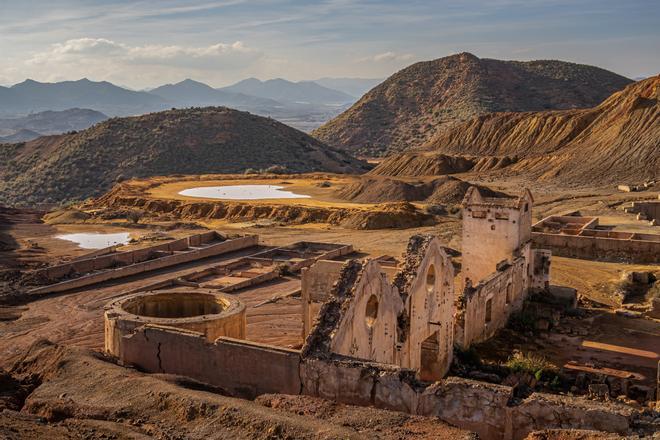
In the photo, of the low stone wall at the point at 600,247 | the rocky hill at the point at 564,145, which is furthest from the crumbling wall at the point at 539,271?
the rocky hill at the point at 564,145

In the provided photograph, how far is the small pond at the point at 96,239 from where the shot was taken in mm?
36069

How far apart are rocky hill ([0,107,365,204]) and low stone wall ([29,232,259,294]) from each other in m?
40.3

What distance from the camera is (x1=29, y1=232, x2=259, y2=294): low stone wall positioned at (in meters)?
25.1

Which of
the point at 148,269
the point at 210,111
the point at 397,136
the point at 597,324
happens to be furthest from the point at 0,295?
the point at 397,136

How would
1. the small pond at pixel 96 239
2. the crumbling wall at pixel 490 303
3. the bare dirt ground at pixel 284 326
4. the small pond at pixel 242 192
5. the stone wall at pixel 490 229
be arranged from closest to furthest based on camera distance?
the bare dirt ground at pixel 284 326 → the crumbling wall at pixel 490 303 → the stone wall at pixel 490 229 → the small pond at pixel 96 239 → the small pond at pixel 242 192

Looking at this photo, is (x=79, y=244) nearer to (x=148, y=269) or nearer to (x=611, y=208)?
(x=148, y=269)

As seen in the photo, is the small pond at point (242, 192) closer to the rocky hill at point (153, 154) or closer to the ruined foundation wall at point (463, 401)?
the rocky hill at point (153, 154)

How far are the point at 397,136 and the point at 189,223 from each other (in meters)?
66.6

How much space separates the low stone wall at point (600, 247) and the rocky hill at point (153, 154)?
45376mm

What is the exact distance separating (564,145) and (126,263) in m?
50.0

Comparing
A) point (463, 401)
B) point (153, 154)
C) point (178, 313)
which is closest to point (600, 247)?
point (178, 313)

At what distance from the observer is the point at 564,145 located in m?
66.8

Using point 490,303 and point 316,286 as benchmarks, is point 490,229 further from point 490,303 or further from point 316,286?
point 316,286

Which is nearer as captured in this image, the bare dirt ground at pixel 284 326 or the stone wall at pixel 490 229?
the bare dirt ground at pixel 284 326
